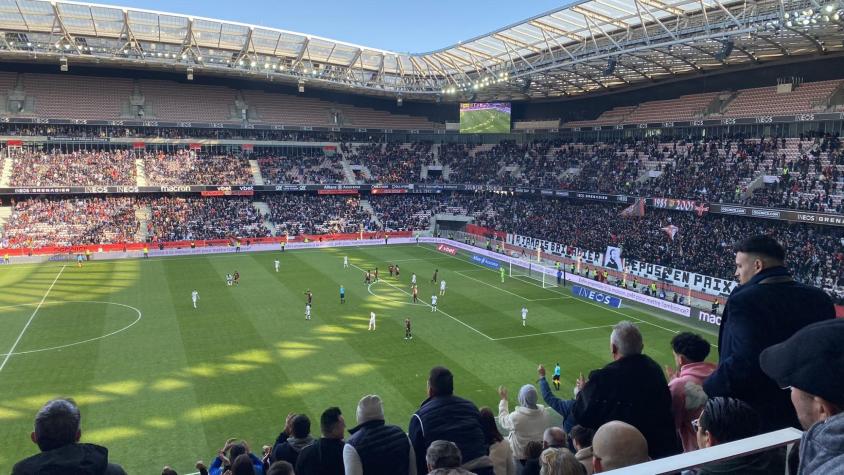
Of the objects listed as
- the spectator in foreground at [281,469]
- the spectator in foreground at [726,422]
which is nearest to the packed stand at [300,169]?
the spectator in foreground at [281,469]

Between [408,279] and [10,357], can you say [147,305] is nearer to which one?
[10,357]

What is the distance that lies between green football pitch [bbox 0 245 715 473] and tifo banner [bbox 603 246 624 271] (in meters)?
6.42

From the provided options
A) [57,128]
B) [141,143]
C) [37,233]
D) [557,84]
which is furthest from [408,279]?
[57,128]

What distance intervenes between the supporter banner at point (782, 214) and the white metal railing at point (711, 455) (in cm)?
4118

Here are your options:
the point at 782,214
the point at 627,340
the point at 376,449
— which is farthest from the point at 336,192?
the point at 627,340

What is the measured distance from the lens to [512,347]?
91.1 feet

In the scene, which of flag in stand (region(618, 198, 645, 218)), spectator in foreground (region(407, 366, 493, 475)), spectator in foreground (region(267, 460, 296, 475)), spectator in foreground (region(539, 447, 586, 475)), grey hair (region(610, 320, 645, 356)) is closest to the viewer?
spectator in foreground (region(539, 447, 586, 475))

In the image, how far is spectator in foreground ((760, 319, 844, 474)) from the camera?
233cm

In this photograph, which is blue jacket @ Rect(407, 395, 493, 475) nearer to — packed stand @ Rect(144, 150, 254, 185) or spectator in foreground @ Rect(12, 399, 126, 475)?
spectator in foreground @ Rect(12, 399, 126, 475)

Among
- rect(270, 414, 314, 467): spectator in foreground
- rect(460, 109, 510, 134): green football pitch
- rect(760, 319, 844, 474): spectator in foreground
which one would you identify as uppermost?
rect(460, 109, 510, 134): green football pitch

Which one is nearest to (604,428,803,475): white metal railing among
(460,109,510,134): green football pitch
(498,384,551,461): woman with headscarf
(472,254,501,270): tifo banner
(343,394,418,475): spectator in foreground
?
(343,394,418,475): spectator in foreground

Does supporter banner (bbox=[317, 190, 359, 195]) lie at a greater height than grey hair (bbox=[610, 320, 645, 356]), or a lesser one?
lesser

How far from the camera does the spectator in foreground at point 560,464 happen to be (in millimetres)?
3906

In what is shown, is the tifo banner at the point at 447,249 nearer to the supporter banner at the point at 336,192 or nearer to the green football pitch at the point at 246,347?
the green football pitch at the point at 246,347
